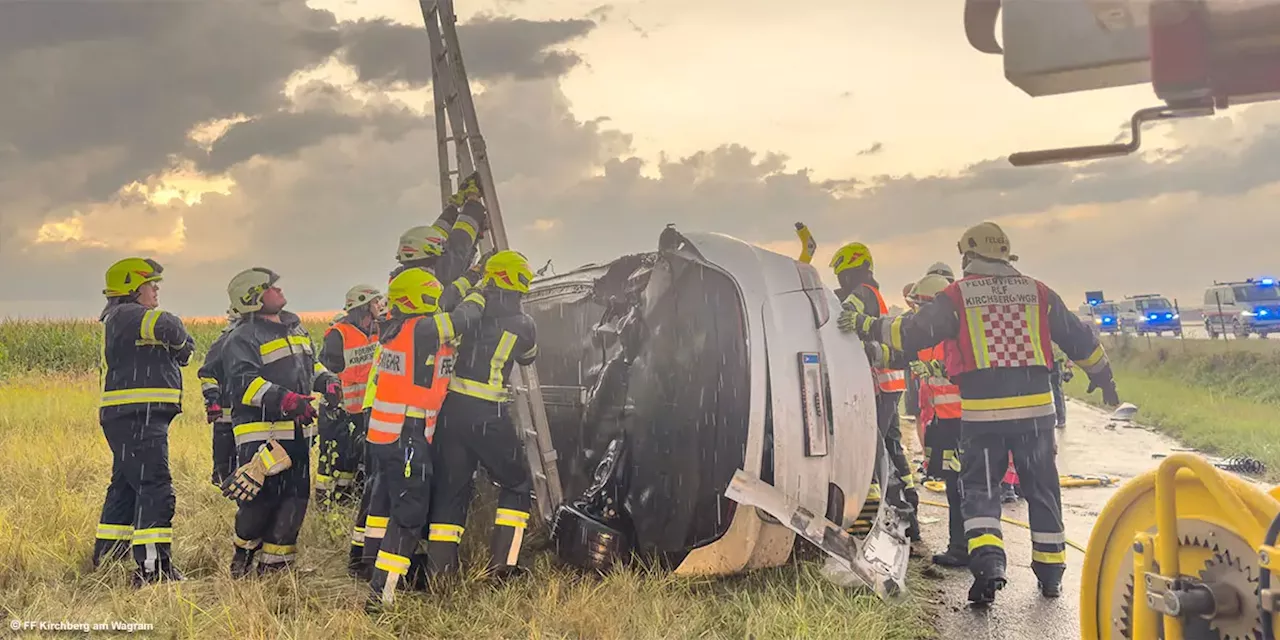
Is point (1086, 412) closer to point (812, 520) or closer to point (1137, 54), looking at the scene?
point (812, 520)

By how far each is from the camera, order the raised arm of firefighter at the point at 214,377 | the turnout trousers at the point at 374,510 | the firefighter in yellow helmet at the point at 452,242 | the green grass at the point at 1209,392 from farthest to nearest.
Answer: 1. the green grass at the point at 1209,392
2. the raised arm of firefighter at the point at 214,377
3. the firefighter in yellow helmet at the point at 452,242
4. the turnout trousers at the point at 374,510

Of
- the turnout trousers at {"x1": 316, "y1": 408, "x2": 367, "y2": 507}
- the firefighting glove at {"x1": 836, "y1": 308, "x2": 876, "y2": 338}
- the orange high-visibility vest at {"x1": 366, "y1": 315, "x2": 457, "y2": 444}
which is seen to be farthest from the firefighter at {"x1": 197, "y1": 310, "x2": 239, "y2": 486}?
the firefighting glove at {"x1": 836, "y1": 308, "x2": 876, "y2": 338}

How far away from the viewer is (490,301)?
183 inches

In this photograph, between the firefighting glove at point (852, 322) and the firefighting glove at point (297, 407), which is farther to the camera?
the firefighting glove at point (297, 407)

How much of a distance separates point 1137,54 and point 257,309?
4.87 metres

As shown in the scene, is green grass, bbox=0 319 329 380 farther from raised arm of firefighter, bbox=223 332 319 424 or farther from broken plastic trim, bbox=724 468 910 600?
broken plastic trim, bbox=724 468 910 600

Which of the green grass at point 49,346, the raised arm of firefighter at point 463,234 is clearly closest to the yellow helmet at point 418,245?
the raised arm of firefighter at point 463,234

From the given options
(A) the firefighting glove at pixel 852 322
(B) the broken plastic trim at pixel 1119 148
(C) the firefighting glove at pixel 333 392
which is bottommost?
(C) the firefighting glove at pixel 333 392

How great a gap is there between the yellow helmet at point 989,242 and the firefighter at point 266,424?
3.70 metres

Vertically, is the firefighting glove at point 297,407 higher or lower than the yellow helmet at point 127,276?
lower

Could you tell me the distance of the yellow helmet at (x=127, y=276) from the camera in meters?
5.05

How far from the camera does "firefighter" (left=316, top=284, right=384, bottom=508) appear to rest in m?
6.23

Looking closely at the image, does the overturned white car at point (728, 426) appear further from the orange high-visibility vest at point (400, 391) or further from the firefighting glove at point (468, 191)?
the firefighting glove at point (468, 191)

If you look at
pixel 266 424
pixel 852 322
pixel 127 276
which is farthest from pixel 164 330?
pixel 852 322
